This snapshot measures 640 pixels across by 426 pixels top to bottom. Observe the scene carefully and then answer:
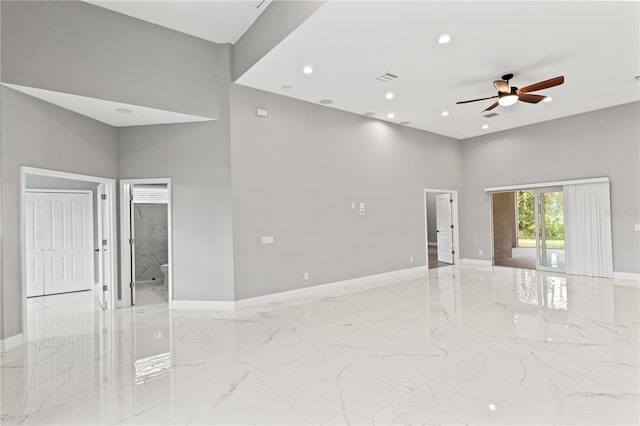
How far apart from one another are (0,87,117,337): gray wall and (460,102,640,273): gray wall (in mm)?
8802

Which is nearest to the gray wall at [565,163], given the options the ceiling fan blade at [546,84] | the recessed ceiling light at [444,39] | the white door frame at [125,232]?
the ceiling fan blade at [546,84]

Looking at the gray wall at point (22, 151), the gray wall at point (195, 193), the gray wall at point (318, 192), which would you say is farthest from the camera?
the gray wall at point (318, 192)

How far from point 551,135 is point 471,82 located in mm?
3724

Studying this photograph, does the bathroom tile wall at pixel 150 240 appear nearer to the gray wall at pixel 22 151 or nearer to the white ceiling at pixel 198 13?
the gray wall at pixel 22 151

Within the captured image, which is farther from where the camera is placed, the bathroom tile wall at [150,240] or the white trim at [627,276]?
the bathroom tile wall at [150,240]

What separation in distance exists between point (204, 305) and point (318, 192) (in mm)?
2797

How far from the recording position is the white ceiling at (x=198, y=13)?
427cm

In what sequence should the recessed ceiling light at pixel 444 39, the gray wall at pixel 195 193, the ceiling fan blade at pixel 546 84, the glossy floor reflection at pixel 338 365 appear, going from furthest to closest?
1. the gray wall at pixel 195 193
2. the ceiling fan blade at pixel 546 84
3. the recessed ceiling light at pixel 444 39
4. the glossy floor reflection at pixel 338 365

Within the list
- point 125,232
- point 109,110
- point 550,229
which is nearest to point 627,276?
point 550,229

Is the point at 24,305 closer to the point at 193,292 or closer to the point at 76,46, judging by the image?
the point at 193,292

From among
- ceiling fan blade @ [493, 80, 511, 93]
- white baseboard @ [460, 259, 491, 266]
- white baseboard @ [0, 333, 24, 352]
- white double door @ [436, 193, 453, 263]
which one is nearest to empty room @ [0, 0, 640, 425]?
white baseboard @ [0, 333, 24, 352]

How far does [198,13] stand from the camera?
4.50 metres

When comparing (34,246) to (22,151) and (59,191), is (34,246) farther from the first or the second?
(22,151)

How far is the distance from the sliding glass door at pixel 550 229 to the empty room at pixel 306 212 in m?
0.05
